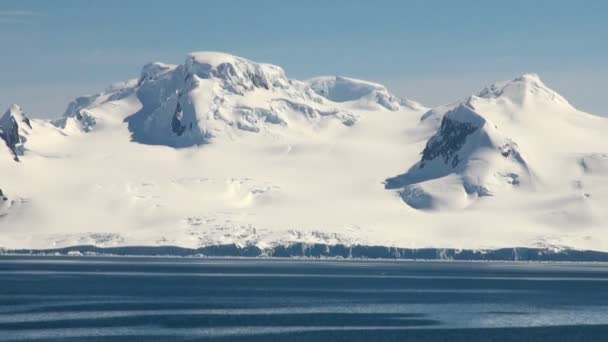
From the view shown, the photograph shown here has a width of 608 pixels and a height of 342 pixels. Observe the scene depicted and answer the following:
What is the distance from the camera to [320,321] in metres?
182

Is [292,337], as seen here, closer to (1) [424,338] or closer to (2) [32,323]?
(1) [424,338]

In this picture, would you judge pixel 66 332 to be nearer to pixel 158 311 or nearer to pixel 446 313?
pixel 158 311

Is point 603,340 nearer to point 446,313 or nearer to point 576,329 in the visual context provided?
point 576,329

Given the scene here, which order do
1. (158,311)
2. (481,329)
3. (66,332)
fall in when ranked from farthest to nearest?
(158,311)
(481,329)
(66,332)

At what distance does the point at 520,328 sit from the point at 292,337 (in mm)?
33416

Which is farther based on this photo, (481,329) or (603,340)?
(481,329)

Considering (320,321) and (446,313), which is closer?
(320,321)

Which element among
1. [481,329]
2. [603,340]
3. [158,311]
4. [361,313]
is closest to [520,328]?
[481,329]

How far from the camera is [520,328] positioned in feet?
573

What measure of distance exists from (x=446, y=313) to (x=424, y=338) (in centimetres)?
3675

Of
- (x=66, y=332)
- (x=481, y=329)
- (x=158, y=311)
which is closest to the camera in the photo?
(x=66, y=332)

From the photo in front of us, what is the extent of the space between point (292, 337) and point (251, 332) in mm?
6652

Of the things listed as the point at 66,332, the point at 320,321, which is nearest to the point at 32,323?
the point at 66,332

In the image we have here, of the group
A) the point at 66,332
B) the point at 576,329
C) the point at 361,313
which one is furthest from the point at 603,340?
the point at 66,332
